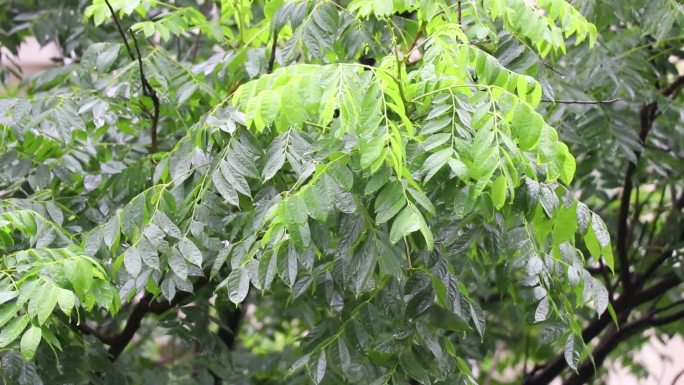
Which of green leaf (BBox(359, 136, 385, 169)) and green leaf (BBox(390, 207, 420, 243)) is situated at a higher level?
green leaf (BBox(359, 136, 385, 169))

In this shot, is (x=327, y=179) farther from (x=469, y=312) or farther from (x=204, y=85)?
(x=204, y=85)

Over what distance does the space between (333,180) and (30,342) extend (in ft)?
2.79

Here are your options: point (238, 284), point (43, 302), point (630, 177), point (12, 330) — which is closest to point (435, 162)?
point (238, 284)

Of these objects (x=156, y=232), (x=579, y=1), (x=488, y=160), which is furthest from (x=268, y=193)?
(x=579, y=1)

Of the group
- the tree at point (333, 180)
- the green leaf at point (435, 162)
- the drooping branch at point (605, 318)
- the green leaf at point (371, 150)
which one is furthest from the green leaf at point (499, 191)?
the drooping branch at point (605, 318)

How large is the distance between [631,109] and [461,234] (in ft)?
6.58

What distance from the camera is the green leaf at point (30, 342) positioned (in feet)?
7.97

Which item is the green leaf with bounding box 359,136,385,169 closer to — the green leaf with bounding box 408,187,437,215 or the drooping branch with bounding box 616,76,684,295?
the green leaf with bounding box 408,187,437,215

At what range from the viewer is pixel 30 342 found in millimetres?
2453

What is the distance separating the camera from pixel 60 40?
5105 mm

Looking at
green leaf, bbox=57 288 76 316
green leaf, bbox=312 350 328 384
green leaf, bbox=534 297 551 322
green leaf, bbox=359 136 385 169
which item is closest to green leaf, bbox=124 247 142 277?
green leaf, bbox=57 288 76 316

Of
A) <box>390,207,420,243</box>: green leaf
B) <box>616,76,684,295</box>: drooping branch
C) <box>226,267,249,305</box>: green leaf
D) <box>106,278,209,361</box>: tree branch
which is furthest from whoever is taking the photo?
<box>616,76,684,295</box>: drooping branch

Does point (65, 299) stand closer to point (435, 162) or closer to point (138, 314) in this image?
point (435, 162)

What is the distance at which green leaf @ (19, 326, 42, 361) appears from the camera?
2430 mm
